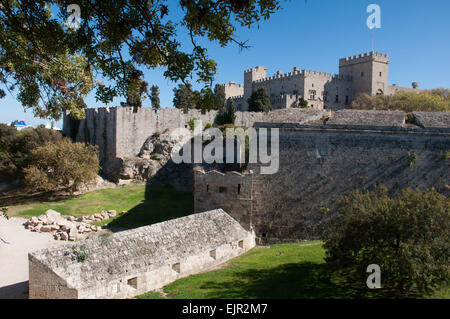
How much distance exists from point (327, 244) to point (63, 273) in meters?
7.37

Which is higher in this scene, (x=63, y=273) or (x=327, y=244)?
(x=327, y=244)

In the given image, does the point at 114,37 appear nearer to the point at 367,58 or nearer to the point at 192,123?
the point at 192,123

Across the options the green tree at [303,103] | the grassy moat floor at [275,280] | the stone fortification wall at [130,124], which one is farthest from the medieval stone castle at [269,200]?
the green tree at [303,103]

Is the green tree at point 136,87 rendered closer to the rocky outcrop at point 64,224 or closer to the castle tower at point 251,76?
the rocky outcrop at point 64,224

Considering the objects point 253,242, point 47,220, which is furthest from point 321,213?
point 47,220

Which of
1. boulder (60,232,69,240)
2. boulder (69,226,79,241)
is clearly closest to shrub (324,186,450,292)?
boulder (69,226,79,241)

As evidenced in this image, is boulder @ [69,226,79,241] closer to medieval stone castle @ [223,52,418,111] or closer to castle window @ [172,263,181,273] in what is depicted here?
castle window @ [172,263,181,273]

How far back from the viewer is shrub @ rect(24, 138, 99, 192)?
25297mm

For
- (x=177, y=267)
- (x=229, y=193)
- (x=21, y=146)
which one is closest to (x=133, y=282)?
(x=177, y=267)

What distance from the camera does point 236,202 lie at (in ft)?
48.5

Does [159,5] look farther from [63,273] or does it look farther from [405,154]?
[405,154]

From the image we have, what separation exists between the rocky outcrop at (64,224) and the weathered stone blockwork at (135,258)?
29.6 feet

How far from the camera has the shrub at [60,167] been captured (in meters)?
25.3

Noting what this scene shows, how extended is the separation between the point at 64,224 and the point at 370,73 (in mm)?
38200
